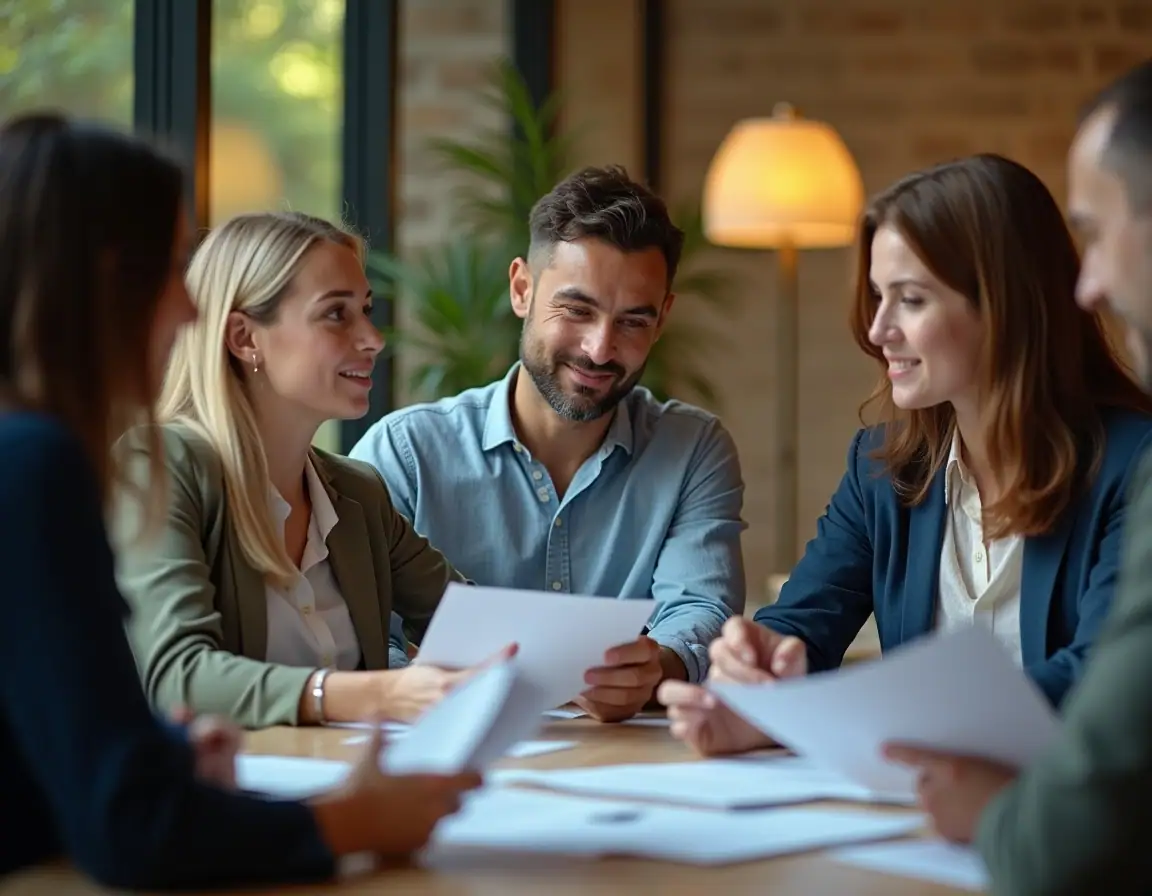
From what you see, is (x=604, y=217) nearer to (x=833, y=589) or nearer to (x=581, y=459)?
(x=581, y=459)

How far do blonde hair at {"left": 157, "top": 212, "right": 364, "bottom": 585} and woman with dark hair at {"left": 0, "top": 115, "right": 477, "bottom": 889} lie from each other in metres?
0.70

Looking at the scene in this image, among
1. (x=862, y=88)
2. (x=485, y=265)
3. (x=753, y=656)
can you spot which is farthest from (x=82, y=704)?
(x=862, y=88)

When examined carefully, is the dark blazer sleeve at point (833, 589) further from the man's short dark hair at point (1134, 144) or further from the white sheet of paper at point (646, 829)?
the man's short dark hair at point (1134, 144)

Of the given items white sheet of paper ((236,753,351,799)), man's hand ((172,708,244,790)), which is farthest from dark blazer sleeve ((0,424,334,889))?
white sheet of paper ((236,753,351,799))

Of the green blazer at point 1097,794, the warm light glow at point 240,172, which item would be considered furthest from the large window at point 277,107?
the green blazer at point 1097,794

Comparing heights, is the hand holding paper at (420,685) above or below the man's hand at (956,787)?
below

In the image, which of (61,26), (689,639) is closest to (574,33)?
(61,26)

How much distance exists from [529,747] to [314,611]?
491 millimetres

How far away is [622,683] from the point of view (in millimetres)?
1931

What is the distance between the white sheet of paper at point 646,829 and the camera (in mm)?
1263

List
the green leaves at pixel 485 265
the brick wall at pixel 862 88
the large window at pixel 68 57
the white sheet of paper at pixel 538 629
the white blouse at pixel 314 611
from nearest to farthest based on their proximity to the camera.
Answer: the white sheet of paper at pixel 538 629 < the white blouse at pixel 314 611 < the large window at pixel 68 57 < the green leaves at pixel 485 265 < the brick wall at pixel 862 88

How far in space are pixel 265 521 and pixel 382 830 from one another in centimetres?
90

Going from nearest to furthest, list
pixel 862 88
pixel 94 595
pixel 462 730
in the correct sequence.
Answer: pixel 94 595 → pixel 462 730 → pixel 862 88

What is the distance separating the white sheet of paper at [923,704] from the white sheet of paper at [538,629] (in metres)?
0.37
